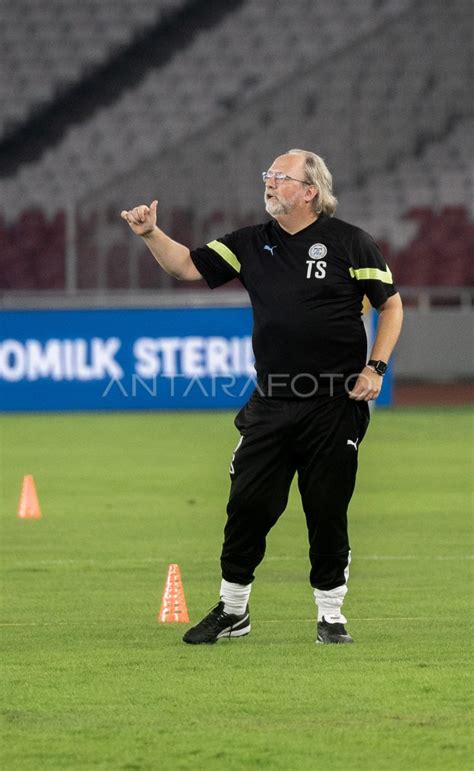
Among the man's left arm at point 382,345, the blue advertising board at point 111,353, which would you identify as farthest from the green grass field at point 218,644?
the blue advertising board at point 111,353

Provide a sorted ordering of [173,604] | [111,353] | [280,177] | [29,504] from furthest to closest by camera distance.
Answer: [111,353] → [29,504] → [173,604] → [280,177]

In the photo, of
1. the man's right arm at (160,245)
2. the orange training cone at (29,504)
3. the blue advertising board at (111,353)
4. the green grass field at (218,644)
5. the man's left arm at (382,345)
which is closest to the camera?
the green grass field at (218,644)

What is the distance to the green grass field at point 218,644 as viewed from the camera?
5094 mm

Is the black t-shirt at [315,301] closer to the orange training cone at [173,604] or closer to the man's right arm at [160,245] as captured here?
the man's right arm at [160,245]

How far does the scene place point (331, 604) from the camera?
6895mm

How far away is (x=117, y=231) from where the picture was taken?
24.0 metres

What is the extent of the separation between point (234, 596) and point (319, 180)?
72.7 inches

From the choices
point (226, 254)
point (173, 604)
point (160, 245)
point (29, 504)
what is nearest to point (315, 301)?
point (226, 254)

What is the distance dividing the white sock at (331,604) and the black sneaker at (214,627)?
36 cm

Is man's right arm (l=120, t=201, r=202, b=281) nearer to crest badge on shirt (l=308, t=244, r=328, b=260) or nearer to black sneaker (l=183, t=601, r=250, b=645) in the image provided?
crest badge on shirt (l=308, t=244, r=328, b=260)

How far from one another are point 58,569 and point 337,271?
3.35 metres

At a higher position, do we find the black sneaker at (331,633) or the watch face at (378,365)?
the watch face at (378,365)

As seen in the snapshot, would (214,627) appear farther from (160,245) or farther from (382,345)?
(160,245)

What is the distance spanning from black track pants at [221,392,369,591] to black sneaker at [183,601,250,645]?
258 millimetres
